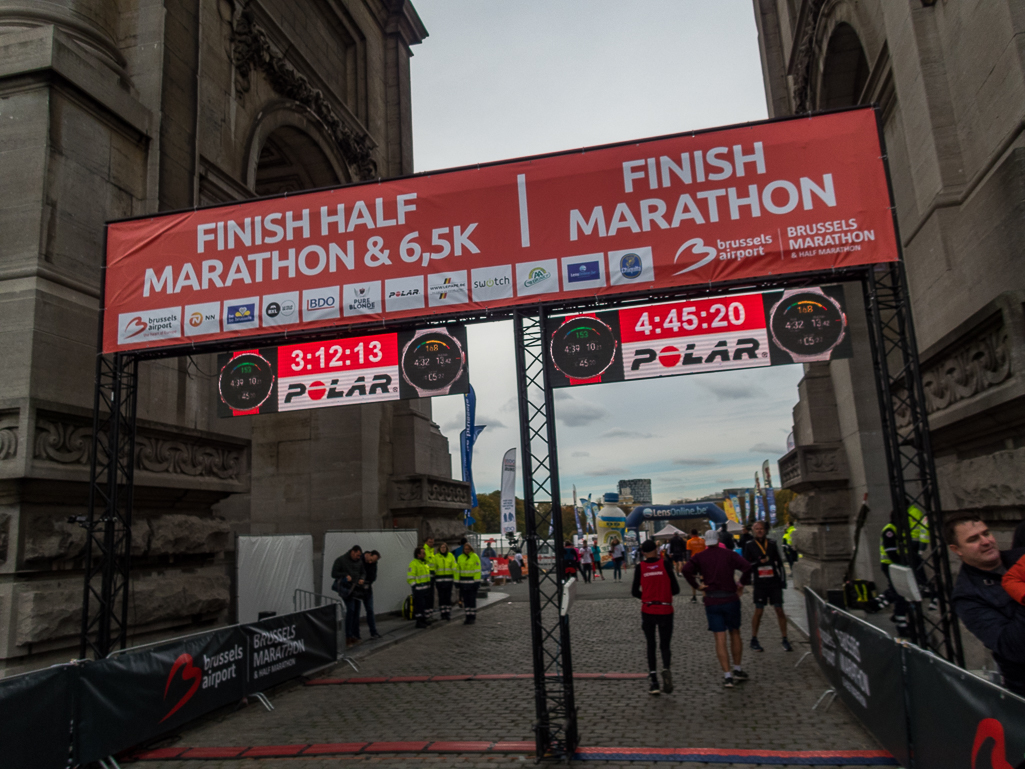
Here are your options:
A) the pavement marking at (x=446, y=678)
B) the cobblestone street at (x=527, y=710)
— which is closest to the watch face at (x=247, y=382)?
the cobblestone street at (x=527, y=710)

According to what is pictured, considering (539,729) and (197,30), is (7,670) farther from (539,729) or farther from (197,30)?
(197,30)

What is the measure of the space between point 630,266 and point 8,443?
6779mm

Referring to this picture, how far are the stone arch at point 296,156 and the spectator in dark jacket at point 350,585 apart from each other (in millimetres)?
8819

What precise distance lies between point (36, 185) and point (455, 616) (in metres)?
12.1

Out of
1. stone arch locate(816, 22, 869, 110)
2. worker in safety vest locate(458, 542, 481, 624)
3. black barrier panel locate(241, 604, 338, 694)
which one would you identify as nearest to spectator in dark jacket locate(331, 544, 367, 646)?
black barrier panel locate(241, 604, 338, 694)

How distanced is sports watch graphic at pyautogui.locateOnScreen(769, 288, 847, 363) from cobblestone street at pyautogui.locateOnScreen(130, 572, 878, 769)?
3.53m

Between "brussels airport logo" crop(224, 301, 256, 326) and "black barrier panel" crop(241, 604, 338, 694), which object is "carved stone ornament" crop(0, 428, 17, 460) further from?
"black barrier panel" crop(241, 604, 338, 694)

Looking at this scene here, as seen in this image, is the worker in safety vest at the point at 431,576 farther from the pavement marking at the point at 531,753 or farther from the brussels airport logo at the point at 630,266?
the brussels airport logo at the point at 630,266

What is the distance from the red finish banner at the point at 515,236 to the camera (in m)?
7.22

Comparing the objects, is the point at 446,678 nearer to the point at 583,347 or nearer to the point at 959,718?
the point at 583,347

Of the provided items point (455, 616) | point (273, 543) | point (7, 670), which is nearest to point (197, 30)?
point (273, 543)

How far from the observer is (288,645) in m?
9.27

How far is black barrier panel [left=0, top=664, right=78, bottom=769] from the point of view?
5.35 m

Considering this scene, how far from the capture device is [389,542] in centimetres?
1669
